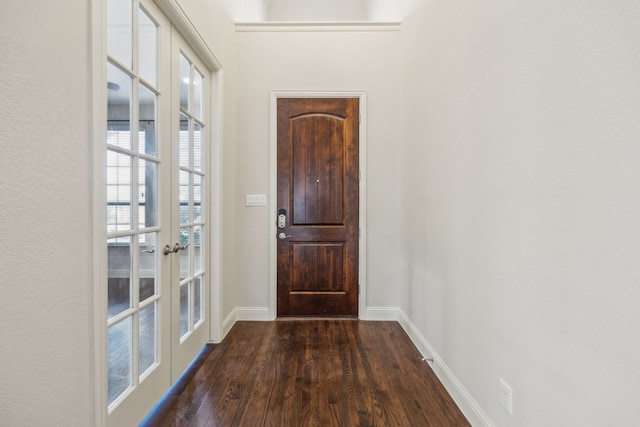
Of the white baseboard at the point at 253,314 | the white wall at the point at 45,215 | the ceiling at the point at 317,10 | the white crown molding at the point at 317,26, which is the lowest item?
the white baseboard at the point at 253,314

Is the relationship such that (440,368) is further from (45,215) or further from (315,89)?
(315,89)

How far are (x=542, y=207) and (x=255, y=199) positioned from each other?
234 centimetres

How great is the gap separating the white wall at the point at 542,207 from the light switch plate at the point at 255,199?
64.7 inches

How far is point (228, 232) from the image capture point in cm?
271

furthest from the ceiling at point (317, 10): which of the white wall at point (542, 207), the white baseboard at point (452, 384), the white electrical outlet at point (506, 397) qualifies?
the white electrical outlet at point (506, 397)

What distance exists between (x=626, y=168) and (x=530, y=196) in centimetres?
35

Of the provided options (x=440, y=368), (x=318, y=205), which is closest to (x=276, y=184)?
(x=318, y=205)

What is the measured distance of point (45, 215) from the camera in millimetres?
947

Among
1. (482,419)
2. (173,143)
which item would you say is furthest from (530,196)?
(173,143)

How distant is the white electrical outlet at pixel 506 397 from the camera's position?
1255 mm

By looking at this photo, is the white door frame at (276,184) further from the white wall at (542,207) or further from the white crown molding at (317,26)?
the white wall at (542,207)

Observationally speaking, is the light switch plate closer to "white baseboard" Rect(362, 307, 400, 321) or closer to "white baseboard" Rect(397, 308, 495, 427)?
"white baseboard" Rect(362, 307, 400, 321)

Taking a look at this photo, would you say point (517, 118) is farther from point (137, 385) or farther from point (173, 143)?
point (137, 385)

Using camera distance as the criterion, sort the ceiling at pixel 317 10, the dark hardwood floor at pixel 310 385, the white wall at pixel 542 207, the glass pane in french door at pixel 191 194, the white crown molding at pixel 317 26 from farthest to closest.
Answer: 1. the ceiling at pixel 317 10
2. the white crown molding at pixel 317 26
3. the glass pane in french door at pixel 191 194
4. the dark hardwood floor at pixel 310 385
5. the white wall at pixel 542 207
